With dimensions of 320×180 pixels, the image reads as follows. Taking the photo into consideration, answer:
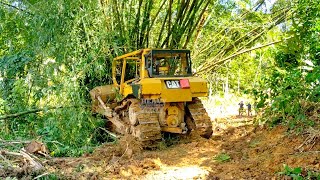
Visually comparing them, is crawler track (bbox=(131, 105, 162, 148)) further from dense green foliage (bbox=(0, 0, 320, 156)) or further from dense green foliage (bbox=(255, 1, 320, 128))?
dense green foliage (bbox=(255, 1, 320, 128))

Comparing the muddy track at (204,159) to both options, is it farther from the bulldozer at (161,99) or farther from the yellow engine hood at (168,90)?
the yellow engine hood at (168,90)

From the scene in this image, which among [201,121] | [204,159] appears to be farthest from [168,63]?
[204,159]

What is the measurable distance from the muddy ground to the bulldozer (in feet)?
0.90

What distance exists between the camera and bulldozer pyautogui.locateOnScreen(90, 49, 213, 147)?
6438mm

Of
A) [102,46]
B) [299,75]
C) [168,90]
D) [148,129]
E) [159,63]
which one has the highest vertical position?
[102,46]

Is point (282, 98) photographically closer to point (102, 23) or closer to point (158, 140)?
point (158, 140)

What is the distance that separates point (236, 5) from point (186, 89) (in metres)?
3.39

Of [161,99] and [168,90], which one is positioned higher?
[168,90]

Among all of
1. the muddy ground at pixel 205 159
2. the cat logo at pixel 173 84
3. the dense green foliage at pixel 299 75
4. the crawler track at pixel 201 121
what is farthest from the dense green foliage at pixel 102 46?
the cat logo at pixel 173 84

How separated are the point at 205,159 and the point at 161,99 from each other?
1.43 metres

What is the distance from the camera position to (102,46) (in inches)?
298

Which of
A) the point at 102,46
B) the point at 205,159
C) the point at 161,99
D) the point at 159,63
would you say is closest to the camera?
the point at 205,159

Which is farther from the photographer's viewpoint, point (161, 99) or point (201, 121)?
point (201, 121)

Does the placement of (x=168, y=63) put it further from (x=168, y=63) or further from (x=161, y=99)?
(x=161, y=99)
